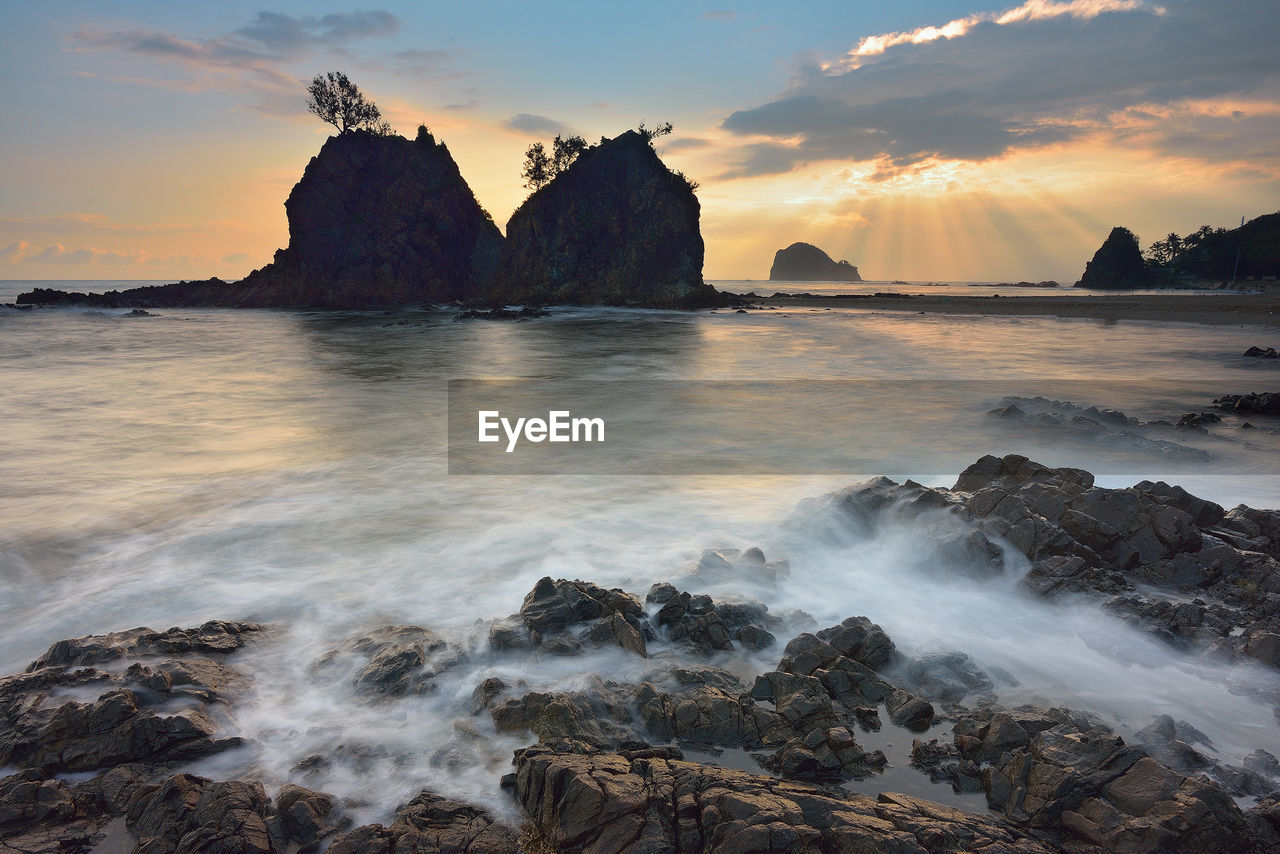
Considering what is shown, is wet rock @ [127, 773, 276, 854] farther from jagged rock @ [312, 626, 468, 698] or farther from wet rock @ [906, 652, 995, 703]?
wet rock @ [906, 652, 995, 703]

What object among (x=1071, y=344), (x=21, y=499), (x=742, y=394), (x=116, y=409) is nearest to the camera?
(x=21, y=499)

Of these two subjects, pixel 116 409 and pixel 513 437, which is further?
pixel 116 409

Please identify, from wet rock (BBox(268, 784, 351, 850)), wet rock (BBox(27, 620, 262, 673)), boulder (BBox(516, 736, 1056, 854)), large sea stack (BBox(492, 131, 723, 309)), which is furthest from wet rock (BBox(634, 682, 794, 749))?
large sea stack (BBox(492, 131, 723, 309))

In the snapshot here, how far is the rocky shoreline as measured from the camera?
3.56 m

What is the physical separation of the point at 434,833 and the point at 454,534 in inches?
209

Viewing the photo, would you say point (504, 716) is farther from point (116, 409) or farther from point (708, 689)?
point (116, 409)

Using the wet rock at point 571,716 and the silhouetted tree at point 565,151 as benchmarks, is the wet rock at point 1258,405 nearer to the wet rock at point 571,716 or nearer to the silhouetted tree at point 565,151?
the wet rock at point 571,716

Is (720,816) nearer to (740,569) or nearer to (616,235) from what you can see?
(740,569)

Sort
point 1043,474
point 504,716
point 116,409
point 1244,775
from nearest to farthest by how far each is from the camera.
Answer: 1. point 1244,775
2. point 504,716
3. point 1043,474
4. point 116,409

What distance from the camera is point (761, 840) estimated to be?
A: 10.8 ft

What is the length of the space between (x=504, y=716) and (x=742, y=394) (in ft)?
53.6

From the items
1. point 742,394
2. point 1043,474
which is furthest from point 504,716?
point 742,394

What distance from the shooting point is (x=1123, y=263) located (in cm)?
10669

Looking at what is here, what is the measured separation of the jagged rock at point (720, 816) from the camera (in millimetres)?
3354
